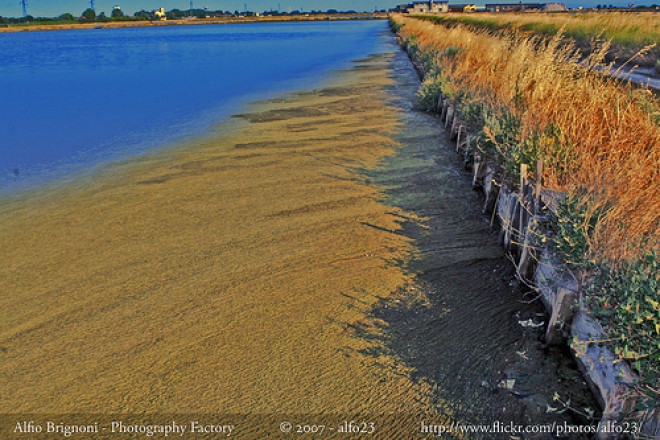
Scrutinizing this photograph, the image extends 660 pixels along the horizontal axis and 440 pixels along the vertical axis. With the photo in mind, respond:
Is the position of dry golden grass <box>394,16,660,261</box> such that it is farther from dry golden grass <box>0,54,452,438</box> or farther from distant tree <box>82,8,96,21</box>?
distant tree <box>82,8,96,21</box>

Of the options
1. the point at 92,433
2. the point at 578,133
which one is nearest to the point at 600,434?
the point at 92,433

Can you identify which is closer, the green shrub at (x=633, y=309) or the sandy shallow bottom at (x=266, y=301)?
the green shrub at (x=633, y=309)

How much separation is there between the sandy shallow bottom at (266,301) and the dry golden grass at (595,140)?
2.99ft

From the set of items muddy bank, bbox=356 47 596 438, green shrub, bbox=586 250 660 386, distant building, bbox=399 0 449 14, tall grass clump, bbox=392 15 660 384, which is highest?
distant building, bbox=399 0 449 14

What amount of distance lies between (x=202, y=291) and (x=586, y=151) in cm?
353

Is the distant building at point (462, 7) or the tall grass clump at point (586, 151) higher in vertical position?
the distant building at point (462, 7)

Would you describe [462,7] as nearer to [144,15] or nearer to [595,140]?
[144,15]

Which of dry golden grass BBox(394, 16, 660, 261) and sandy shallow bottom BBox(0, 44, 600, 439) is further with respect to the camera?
dry golden grass BBox(394, 16, 660, 261)

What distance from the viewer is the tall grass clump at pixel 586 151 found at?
3258 mm

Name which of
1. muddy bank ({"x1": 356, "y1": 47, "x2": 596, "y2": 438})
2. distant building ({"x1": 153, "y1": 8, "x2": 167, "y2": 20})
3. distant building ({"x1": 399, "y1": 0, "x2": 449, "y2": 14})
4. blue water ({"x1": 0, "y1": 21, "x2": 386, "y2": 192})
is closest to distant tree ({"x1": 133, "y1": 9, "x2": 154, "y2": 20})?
distant building ({"x1": 153, "y1": 8, "x2": 167, "y2": 20})

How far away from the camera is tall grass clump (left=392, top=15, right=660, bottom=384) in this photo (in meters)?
3.26

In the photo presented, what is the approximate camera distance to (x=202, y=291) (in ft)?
14.1

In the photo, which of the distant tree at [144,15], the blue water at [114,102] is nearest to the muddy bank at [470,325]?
the blue water at [114,102]

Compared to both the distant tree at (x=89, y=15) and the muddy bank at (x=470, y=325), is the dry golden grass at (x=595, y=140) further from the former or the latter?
the distant tree at (x=89, y=15)
